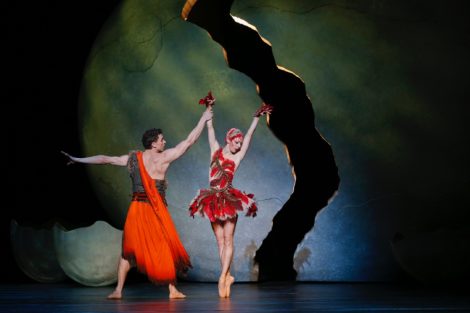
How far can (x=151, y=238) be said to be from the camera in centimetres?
817

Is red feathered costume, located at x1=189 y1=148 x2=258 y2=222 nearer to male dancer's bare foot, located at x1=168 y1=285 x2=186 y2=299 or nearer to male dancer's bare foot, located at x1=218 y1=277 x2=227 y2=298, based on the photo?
male dancer's bare foot, located at x1=218 y1=277 x2=227 y2=298

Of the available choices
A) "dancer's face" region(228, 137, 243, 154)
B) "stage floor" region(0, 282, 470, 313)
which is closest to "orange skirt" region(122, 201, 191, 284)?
"stage floor" region(0, 282, 470, 313)

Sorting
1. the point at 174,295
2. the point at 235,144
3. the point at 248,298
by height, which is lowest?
the point at 174,295

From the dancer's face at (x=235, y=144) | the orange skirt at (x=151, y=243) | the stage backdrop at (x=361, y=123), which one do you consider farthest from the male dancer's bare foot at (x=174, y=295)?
the stage backdrop at (x=361, y=123)

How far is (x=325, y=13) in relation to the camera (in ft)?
32.9

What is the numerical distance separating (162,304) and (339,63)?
368 centimetres

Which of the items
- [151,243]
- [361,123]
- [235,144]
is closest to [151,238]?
[151,243]

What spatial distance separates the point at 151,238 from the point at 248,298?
0.96 m

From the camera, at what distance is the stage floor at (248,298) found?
271 inches

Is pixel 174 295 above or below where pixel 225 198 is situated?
below

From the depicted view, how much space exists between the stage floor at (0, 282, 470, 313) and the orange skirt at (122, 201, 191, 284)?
0.79 feet

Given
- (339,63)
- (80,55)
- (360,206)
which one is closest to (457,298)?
(360,206)

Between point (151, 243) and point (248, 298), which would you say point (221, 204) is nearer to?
point (151, 243)

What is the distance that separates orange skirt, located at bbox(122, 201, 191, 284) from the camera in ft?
26.7
